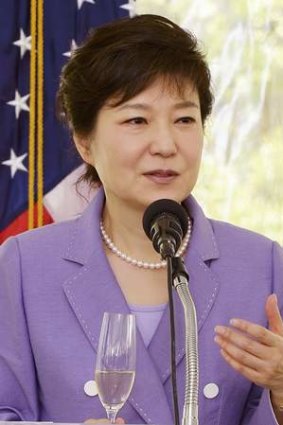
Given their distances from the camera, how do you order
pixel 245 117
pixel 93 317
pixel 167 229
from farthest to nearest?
pixel 245 117, pixel 93 317, pixel 167 229

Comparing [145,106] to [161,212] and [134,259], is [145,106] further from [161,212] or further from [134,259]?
[161,212]

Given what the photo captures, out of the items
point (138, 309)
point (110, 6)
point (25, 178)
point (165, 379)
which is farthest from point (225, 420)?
point (110, 6)

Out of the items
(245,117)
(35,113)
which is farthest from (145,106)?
(245,117)

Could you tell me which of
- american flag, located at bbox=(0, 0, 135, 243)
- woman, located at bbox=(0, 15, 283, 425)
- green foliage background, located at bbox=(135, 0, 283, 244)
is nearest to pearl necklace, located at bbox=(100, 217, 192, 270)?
woman, located at bbox=(0, 15, 283, 425)

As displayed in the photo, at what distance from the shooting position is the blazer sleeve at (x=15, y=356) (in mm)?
2025

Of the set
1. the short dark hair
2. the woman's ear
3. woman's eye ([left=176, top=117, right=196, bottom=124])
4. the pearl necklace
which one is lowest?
the pearl necklace

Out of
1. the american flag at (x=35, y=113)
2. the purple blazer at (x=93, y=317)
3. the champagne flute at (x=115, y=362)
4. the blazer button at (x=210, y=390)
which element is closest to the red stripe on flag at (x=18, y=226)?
the american flag at (x=35, y=113)

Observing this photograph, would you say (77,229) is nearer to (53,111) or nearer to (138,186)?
(138,186)

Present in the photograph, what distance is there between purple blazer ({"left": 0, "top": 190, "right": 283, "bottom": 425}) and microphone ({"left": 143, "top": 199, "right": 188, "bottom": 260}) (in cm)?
52

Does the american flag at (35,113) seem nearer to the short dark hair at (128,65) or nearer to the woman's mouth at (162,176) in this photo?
the short dark hair at (128,65)

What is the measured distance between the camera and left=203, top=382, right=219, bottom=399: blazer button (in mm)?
1995

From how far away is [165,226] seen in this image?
152 cm

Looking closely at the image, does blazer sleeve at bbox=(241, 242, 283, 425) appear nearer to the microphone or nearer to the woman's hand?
the woman's hand

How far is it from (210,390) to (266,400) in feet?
0.55
